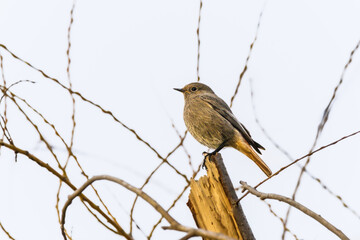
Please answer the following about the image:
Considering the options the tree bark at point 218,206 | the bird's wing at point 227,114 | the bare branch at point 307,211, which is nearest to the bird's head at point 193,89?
the bird's wing at point 227,114

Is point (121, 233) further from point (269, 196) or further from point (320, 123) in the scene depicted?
point (320, 123)

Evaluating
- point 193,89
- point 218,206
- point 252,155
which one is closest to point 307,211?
point 218,206

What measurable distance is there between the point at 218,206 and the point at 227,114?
2786mm

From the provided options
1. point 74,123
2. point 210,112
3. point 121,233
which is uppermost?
point 210,112

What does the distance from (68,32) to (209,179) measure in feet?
4.43

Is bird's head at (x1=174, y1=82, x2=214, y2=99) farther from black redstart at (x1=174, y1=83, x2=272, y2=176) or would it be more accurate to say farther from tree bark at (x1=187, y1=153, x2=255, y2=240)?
tree bark at (x1=187, y1=153, x2=255, y2=240)

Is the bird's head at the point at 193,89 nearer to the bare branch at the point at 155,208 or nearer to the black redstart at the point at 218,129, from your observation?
the black redstart at the point at 218,129

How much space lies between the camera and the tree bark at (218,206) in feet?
10.4

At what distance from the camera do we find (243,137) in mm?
5691

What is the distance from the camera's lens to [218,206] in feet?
10.7

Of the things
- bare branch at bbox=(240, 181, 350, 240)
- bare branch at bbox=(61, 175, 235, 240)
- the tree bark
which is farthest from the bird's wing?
bare branch at bbox=(61, 175, 235, 240)

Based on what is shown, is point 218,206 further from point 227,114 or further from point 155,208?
point 227,114

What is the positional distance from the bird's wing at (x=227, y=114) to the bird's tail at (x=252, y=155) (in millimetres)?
95

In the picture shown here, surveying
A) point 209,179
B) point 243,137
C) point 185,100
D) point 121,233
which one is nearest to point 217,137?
point 243,137
